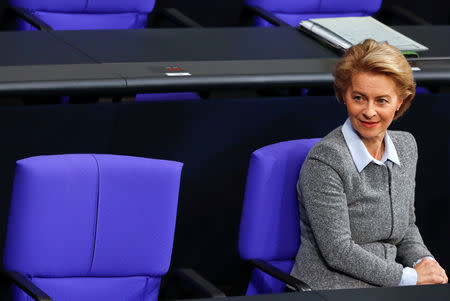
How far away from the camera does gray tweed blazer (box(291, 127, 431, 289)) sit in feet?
9.03

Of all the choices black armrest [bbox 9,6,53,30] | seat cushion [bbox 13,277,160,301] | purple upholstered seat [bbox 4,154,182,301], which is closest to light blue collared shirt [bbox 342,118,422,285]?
purple upholstered seat [bbox 4,154,182,301]

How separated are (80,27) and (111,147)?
4.27 feet

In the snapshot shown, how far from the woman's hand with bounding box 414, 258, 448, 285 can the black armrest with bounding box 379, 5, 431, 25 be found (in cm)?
226

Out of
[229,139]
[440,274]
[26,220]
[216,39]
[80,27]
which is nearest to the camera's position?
[26,220]

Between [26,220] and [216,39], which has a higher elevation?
[216,39]

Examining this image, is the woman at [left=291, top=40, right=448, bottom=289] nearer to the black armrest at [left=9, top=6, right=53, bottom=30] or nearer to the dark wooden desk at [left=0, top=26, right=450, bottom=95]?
the dark wooden desk at [left=0, top=26, right=450, bottom=95]

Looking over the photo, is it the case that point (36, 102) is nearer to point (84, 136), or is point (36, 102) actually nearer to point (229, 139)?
point (84, 136)

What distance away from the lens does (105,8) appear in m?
4.46

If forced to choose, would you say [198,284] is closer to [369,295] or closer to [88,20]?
[369,295]

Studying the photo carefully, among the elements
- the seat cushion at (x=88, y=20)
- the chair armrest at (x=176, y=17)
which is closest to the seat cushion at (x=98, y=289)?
the seat cushion at (x=88, y=20)

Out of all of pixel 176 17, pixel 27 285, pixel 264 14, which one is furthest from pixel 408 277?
pixel 176 17

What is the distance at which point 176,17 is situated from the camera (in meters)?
4.60

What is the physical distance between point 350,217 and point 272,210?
0.22 m

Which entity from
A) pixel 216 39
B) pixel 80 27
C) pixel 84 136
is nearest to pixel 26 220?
pixel 84 136
